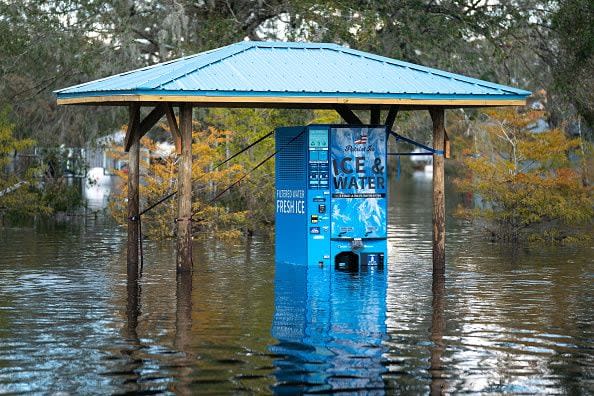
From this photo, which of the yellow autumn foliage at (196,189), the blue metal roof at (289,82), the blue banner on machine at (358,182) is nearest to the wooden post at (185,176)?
the blue metal roof at (289,82)

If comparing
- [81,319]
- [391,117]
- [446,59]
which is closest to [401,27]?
[446,59]

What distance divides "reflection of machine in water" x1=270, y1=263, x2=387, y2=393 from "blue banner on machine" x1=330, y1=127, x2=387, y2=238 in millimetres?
838

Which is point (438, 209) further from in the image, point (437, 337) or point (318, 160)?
point (437, 337)

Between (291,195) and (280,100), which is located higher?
(280,100)

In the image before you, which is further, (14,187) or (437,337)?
(14,187)

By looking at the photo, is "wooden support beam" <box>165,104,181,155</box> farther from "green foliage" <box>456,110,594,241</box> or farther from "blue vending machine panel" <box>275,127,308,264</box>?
"green foliage" <box>456,110,594,241</box>

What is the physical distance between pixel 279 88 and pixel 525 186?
13963 mm

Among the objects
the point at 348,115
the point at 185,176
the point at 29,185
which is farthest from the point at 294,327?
the point at 29,185

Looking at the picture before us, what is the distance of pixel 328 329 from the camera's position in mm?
15695

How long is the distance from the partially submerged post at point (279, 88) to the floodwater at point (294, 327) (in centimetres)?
194

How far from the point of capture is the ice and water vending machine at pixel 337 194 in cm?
2381

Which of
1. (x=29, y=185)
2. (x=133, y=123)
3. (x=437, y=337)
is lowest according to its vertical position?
(x=437, y=337)

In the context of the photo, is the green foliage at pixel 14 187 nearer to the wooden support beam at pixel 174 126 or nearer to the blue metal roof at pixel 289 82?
the blue metal roof at pixel 289 82

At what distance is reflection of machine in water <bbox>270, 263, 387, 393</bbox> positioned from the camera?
12242mm
